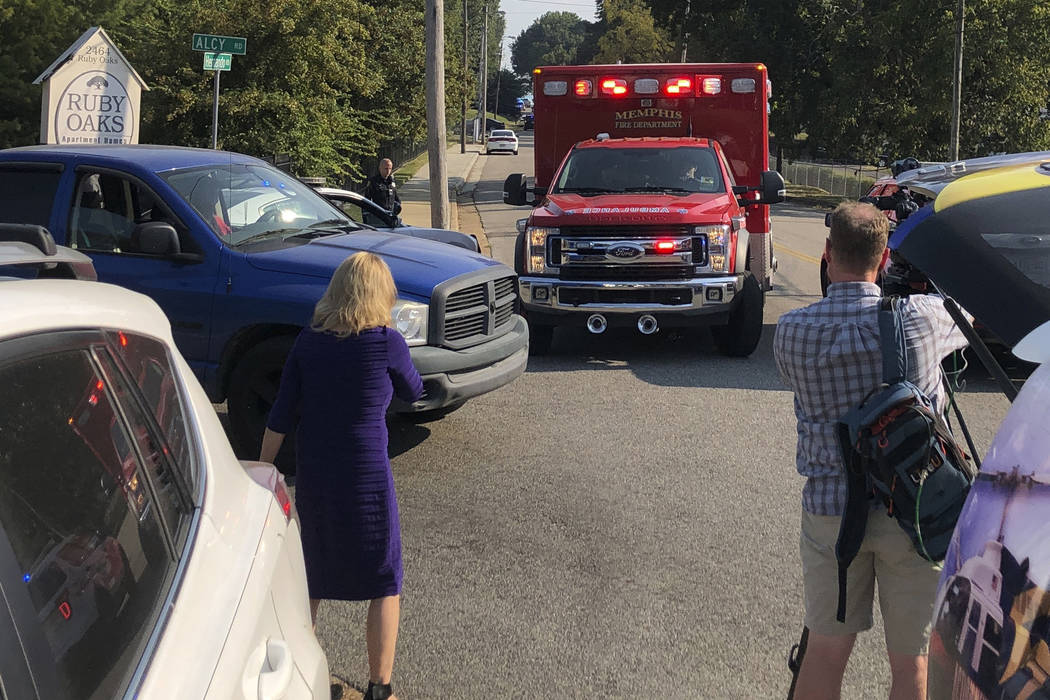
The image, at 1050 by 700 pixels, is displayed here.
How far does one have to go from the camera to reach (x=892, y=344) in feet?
10.5

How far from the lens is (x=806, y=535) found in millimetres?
3457

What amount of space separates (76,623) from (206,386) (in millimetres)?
5363

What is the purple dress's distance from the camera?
3.92 meters

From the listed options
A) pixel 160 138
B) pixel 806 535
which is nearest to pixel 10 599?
pixel 806 535

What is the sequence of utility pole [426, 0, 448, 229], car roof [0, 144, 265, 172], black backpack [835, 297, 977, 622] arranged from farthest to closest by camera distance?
utility pole [426, 0, 448, 229], car roof [0, 144, 265, 172], black backpack [835, 297, 977, 622]

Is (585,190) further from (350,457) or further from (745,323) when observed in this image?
(350,457)

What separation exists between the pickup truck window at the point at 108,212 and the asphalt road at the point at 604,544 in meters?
2.15

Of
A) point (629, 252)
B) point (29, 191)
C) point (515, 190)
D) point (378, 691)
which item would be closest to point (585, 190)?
point (515, 190)

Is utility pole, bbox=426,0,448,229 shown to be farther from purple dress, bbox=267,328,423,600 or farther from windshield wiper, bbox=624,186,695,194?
purple dress, bbox=267,328,423,600

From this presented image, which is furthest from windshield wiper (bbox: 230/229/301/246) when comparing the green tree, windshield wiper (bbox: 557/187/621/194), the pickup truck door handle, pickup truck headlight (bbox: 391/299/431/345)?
the green tree

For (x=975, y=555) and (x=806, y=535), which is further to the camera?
(x=806, y=535)

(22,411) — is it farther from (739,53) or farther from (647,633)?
(739,53)

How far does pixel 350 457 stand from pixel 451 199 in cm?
3258

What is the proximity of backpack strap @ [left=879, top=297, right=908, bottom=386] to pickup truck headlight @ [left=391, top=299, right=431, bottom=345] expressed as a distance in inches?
146
